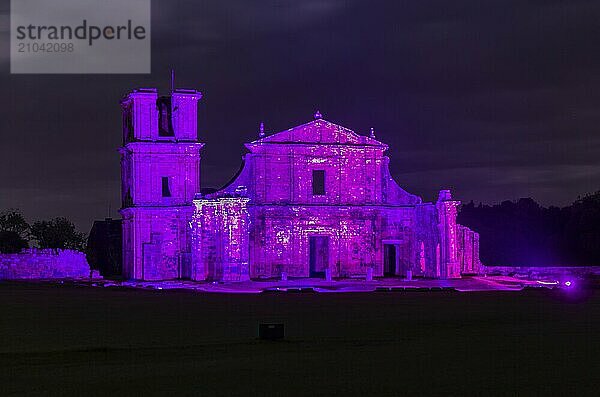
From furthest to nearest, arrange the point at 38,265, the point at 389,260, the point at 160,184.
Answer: the point at 38,265
the point at 389,260
the point at 160,184

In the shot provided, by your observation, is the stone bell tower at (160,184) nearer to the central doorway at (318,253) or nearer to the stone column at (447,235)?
the central doorway at (318,253)

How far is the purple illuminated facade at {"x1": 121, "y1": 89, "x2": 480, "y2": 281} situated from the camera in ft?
141

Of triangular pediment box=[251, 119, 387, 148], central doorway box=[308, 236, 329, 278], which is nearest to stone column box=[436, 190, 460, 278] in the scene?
triangular pediment box=[251, 119, 387, 148]

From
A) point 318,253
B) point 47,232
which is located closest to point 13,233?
point 47,232

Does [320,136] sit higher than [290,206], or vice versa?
[320,136]

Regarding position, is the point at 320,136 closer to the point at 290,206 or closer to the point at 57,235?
the point at 290,206

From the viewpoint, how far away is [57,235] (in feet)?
253

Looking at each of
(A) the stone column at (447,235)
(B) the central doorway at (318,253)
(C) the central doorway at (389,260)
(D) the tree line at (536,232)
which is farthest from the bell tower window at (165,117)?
(D) the tree line at (536,232)

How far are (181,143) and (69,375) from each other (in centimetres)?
3167

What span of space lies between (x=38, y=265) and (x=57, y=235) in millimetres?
29689

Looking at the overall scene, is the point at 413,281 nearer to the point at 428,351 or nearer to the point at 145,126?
the point at 145,126

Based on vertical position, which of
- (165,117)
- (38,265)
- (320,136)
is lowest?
(38,265)

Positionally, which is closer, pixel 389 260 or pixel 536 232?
pixel 389 260

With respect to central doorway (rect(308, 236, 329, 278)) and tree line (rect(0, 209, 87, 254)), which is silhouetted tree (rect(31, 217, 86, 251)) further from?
central doorway (rect(308, 236, 329, 278))
